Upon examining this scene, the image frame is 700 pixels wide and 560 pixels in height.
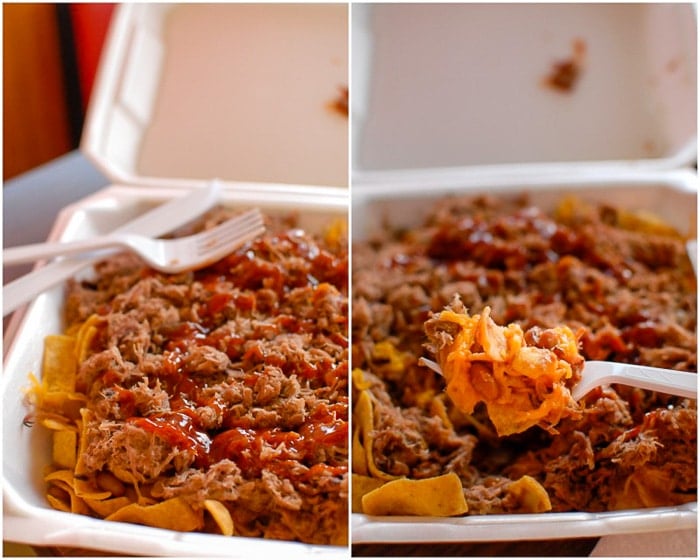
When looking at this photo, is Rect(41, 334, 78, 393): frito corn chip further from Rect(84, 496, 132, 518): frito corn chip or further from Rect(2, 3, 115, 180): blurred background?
Rect(2, 3, 115, 180): blurred background

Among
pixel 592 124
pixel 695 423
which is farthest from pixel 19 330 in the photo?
pixel 592 124

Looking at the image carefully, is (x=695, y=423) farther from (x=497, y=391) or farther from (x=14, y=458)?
(x=14, y=458)

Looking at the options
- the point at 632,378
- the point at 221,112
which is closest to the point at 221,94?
the point at 221,112

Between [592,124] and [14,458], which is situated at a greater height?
[592,124]

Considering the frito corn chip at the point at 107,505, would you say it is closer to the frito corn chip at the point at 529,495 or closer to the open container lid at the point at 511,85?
the frito corn chip at the point at 529,495

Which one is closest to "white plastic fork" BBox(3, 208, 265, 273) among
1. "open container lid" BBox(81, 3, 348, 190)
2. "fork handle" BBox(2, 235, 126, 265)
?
"fork handle" BBox(2, 235, 126, 265)

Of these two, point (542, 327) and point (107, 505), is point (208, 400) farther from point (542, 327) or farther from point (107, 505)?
point (542, 327)
